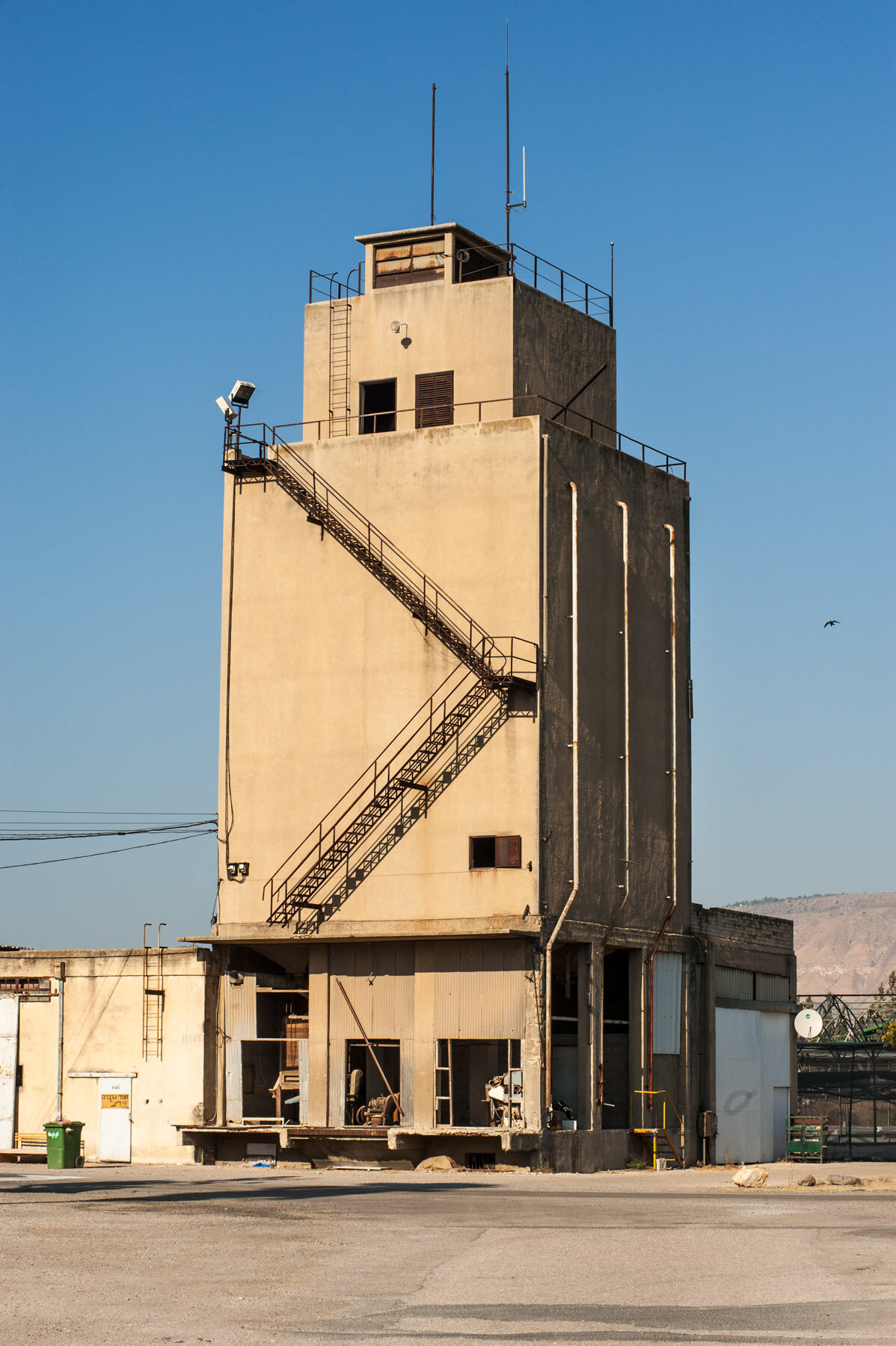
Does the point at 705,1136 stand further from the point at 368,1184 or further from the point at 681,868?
the point at 368,1184

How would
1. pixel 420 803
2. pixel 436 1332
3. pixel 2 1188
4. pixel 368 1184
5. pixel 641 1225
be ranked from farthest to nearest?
1. pixel 420 803
2. pixel 368 1184
3. pixel 2 1188
4. pixel 641 1225
5. pixel 436 1332

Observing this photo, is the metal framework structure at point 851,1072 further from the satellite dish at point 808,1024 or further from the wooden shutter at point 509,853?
the wooden shutter at point 509,853

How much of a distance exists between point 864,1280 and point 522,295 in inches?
1241

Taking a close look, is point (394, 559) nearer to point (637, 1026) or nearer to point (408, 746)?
point (408, 746)

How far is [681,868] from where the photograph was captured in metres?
45.0

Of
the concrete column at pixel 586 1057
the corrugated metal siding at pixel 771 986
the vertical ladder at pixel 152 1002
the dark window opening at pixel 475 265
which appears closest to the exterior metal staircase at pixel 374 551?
the dark window opening at pixel 475 265

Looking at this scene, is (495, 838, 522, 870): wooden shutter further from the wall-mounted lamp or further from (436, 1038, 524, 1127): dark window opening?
the wall-mounted lamp

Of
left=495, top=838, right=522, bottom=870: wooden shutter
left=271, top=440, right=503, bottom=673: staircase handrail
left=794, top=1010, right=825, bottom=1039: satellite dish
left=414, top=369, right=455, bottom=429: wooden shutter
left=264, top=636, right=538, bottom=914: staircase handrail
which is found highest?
left=414, top=369, right=455, bottom=429: wooden shutter

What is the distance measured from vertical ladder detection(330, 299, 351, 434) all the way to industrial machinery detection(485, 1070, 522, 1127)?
56.0ft

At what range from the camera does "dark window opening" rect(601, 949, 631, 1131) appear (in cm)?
4283

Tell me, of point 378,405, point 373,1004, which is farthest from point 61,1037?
point 378,405

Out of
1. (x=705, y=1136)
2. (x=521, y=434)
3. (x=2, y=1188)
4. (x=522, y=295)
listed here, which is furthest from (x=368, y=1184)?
(x=522, y=295)

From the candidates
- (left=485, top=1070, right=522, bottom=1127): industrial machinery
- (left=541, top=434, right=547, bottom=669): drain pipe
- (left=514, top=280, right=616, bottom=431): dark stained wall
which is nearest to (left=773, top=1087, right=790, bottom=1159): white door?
(left=485, top=1070, right=522, bottom=1127): industrial machinery

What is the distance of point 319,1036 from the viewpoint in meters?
41.0
